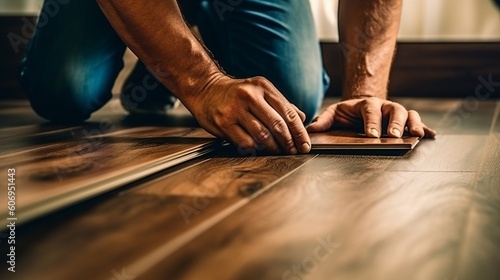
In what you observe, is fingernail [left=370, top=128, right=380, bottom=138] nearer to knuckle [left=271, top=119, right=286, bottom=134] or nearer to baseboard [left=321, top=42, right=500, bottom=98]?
knuckle [left=271, top=119, right=286, bottom=134]

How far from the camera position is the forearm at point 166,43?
124 centimetres

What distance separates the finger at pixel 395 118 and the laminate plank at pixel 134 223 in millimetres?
326

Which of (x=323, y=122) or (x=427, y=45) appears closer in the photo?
(x=323, y=122)

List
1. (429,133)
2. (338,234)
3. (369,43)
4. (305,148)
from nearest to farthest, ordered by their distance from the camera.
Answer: (338,234) → (305,148) → (429,133) → (369,43)

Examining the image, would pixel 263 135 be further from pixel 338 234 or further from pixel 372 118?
pixel 338 234

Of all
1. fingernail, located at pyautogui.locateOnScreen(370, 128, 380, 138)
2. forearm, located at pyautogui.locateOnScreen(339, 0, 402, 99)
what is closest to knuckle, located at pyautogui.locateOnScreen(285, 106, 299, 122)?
fingernail, located at pyautogui.locateOnScreen(370, 128, 380, 138)

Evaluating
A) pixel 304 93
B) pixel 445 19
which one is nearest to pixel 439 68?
pixel 445 19

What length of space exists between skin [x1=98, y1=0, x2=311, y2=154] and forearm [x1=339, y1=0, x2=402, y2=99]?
433mm

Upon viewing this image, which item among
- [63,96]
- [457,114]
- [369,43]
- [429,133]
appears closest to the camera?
[429,133]

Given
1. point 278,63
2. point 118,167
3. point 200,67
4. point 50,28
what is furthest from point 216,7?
point 118,167

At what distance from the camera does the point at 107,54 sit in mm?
1820

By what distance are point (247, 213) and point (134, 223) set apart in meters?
0.13

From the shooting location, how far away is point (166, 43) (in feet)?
4.10

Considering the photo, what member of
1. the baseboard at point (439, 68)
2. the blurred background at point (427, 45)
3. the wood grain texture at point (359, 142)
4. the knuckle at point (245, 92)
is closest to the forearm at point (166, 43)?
the knuckle at point (245, 92)
